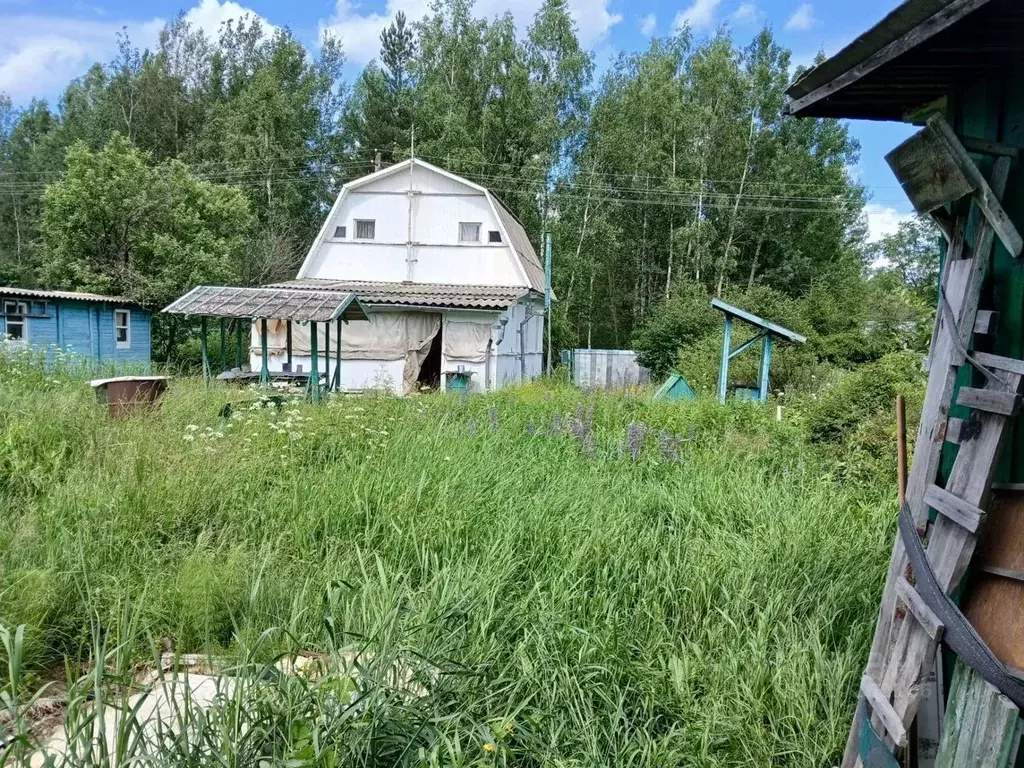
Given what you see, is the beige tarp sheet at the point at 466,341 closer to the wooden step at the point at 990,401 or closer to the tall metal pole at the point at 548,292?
the tall metal pole at the point at 548,292

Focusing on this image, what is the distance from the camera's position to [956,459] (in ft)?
6.45

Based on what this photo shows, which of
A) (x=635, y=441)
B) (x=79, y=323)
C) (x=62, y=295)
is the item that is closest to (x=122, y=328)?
(x=79, y=323)

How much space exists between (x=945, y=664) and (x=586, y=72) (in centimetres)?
2869

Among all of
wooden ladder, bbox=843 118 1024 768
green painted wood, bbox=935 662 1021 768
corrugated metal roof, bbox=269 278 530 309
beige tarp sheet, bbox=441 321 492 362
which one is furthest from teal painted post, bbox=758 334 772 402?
green painted wood, bbox=935 662 1021 768

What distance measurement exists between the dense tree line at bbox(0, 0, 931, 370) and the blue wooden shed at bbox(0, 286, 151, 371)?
545 cm

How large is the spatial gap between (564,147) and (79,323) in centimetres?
1912

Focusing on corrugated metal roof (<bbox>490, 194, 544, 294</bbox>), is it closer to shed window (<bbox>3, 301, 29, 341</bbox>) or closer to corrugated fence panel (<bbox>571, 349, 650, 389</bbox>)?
corrugated fence panel (<bbox>571, 349, 650, 389</bbox>)

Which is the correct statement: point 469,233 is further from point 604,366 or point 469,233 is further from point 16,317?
point 16,317

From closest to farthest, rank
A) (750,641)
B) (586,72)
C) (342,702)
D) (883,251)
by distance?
(342,702), (750,641), (586,72), (883,251)

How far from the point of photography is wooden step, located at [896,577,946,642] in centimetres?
185

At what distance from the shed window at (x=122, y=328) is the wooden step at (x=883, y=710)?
20.6 meters

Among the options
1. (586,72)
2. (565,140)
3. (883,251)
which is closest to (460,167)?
(565,140)

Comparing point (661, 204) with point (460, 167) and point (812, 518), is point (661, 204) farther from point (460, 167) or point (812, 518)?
point (812, 518)

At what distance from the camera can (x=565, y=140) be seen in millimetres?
27516
